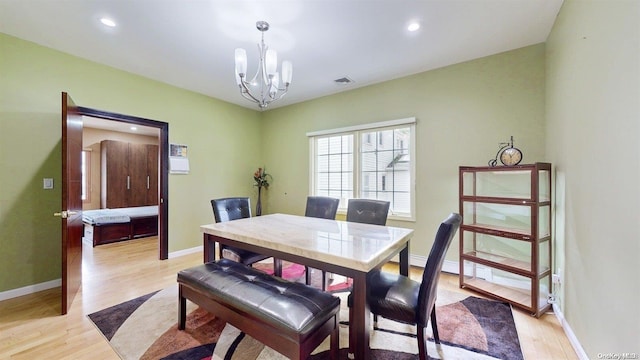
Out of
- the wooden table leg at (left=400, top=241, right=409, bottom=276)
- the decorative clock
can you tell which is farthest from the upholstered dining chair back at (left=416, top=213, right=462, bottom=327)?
the decorative clock

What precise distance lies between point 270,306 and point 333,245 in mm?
555

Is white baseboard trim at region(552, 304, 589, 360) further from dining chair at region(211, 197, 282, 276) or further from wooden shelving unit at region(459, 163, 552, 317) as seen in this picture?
dining chair at region(211, 197, 282, 276)

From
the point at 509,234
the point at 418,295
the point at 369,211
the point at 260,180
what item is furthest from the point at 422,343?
the point at 260,180

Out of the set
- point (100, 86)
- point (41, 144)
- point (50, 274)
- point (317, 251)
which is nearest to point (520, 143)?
point (317, 251)

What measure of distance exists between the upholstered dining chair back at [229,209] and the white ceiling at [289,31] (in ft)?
5.63

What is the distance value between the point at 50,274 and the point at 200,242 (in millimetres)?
1780

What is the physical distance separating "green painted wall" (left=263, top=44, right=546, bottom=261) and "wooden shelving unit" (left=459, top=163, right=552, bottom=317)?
25 centimetres

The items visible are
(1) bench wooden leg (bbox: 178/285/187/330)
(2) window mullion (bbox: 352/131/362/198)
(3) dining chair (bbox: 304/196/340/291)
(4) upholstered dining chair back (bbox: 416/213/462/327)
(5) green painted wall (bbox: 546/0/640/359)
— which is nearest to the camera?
(5) green painted wall (bbox: 546/0/640/359)

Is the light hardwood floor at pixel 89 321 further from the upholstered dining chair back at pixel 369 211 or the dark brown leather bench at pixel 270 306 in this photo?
the upholstered dining chair back at pixel 369 211

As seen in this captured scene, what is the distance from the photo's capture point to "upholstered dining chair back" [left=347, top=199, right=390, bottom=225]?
2.83m

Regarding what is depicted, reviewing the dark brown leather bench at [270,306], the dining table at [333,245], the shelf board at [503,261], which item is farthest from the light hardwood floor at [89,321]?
the dining table at [333,245]

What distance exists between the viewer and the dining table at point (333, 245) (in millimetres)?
1489

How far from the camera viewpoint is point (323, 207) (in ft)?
10.9

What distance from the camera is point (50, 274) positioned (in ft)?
9.71
